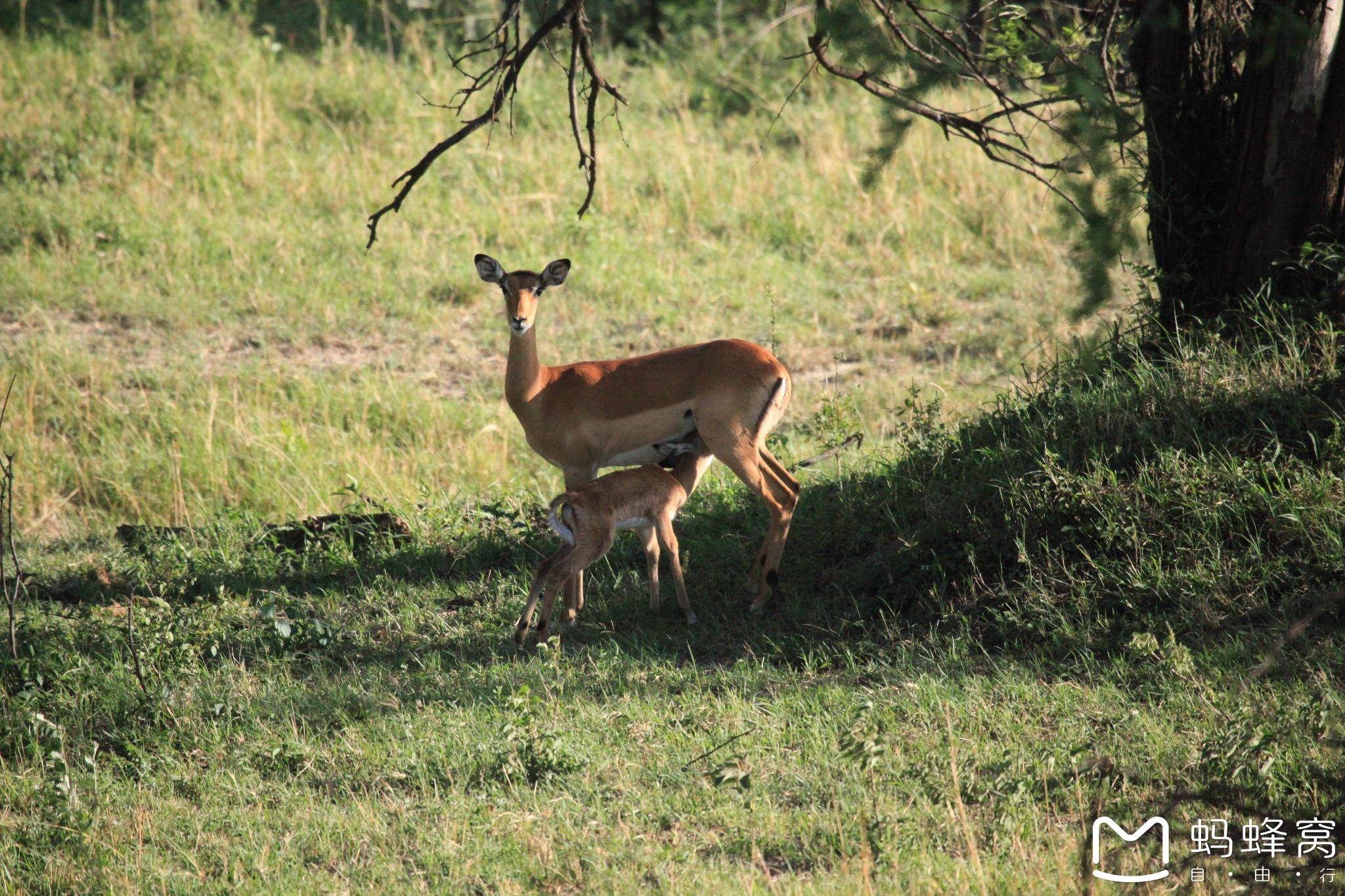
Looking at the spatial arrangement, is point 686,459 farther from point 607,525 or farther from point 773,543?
point 607,525

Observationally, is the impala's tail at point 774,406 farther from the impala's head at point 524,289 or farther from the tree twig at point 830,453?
the impala's head at point 524,289

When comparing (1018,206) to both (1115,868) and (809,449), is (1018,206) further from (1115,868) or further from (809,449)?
(1115,868)

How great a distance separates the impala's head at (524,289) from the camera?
5.70m

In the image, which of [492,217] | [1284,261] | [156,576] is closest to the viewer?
[1284,261]

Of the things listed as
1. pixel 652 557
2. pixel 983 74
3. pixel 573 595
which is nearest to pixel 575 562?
pixel 573 595

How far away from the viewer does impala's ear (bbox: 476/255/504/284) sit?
604 cm

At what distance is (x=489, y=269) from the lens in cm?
611

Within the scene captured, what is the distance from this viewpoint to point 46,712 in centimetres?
477

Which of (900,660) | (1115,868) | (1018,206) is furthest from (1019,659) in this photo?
(1018,206)

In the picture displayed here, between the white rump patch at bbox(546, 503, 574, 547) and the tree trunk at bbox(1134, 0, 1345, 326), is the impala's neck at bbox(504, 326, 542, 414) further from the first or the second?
the tree trunk at bbox(1134, 0, 1345, 326)

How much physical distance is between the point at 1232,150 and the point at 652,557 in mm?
3210

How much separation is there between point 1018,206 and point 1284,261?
5.26 m

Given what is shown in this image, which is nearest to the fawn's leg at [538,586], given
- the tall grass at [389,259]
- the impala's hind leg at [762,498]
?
the impala's hind leg at [762,498]

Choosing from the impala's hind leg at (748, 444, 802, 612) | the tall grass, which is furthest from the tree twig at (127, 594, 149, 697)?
the impala's hind leg at (748, 444, 802, 612)
